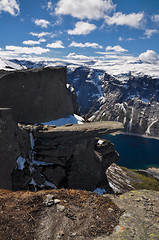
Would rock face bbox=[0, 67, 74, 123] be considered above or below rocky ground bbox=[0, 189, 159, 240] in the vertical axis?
above

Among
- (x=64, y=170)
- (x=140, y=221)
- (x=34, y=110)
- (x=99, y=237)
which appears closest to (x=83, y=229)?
(x=99, y=237)

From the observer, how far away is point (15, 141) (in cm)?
2572

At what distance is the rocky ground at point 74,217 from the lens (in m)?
7.89

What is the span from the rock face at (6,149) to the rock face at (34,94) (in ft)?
33.2

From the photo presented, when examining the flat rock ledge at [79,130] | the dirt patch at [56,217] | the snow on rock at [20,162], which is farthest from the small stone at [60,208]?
the flat rock ledge at [79,130]

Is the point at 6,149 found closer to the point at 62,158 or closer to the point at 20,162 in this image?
the point at 20,162

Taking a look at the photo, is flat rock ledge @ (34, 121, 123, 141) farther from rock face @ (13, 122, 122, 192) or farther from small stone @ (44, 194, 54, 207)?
small stone @ (44, 194, 54, 207)

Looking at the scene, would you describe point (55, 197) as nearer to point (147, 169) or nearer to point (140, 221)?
point (140, 221)

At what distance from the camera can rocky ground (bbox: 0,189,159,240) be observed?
789 cm

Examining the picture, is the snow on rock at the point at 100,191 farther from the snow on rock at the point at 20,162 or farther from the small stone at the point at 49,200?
the small stone at the point at 49,200

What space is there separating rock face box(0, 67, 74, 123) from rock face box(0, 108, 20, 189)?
10.1m

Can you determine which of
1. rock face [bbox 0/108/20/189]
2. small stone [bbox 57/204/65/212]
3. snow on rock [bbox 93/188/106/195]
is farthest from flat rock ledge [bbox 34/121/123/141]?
small stone [bbox 57/204/65/212]

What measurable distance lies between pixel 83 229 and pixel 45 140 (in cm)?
2609

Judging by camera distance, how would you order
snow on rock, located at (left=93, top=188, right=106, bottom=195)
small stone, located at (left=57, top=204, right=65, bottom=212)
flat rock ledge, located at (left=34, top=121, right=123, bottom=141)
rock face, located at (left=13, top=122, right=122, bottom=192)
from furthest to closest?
snow on rock, located at (left=93, top=188, right=106, bottom=195) < flat rock ledge, located at (left=34, top=121, right=123, bottom=141) < rock face, located at (left=13, top=122, right=122, bottom=192) < small stone, located at (left=57, top=204, right=65, bottom=212)
